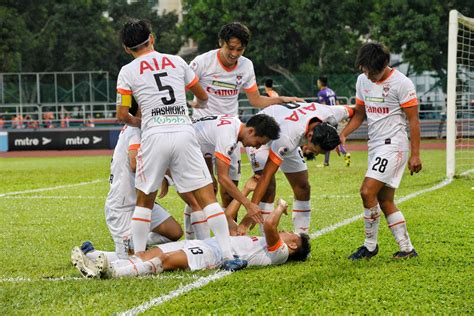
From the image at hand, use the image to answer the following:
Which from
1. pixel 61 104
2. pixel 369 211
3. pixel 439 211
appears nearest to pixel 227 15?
pixel 61 104

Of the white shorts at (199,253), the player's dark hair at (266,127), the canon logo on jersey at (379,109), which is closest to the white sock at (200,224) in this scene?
the white shorts at (199,253)

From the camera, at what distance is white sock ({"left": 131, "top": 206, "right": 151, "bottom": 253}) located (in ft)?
26.3

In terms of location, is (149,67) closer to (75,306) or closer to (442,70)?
(75,306)

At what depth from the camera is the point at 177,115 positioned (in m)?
7.94

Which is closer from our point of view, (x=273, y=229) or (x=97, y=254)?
(x=273, y=229)

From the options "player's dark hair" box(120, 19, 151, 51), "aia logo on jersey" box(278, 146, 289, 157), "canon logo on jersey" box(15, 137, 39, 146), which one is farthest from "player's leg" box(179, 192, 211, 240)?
"canon logo on jersey" box(15, 137, 39, 146)

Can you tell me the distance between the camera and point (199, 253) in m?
7.93

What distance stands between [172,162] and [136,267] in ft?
3.19

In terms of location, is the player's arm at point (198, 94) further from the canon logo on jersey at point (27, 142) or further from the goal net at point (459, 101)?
the canon logo on jersey at point (27, 142)

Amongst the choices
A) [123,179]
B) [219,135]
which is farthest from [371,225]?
[123,179]

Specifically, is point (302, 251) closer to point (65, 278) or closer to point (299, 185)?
point (299, 185)

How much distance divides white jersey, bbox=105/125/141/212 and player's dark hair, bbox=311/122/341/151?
1.73 m

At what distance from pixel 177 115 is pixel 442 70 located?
143 feet

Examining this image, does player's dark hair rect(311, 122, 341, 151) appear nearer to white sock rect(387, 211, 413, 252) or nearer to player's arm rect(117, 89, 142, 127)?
white sock rect(387, 211, 413, 252)
